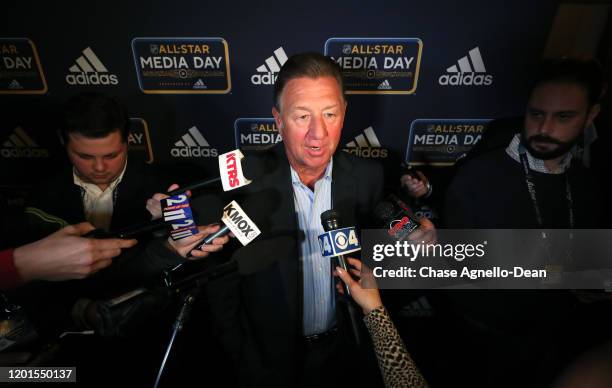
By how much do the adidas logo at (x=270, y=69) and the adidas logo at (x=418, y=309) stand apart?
229 centimetres

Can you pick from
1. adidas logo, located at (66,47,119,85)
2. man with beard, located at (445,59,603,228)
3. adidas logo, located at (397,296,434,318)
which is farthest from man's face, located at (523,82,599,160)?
adidas logo, located at (66,47,119,85)

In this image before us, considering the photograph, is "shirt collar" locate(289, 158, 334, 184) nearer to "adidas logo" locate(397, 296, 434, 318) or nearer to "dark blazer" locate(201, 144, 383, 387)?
"dark blazer" locate(201, 144, 383, 387)

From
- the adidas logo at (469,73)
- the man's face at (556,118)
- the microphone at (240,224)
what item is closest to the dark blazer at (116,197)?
the microphone at (240,224)

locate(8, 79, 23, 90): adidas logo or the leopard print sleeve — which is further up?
locate(8, 79, 23, 90): adidas logo

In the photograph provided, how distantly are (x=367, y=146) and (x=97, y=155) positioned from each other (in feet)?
6.00

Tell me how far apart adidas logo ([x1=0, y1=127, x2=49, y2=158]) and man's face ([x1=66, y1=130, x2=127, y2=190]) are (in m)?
1.05

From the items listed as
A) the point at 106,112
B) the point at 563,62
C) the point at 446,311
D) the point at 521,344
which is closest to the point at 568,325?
the point at 521,344

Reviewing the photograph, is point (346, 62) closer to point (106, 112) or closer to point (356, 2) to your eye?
point (356, 2)

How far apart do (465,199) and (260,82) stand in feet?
5.25

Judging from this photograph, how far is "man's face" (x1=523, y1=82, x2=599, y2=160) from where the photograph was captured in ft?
5.90

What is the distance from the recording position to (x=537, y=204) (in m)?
1.91

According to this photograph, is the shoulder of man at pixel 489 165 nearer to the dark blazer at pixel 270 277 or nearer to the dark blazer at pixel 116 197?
the dark blazer at pixel 270 277

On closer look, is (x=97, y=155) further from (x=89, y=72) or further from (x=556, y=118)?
(x=556, y=118)

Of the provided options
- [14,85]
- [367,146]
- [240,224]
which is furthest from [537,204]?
[14,85]
